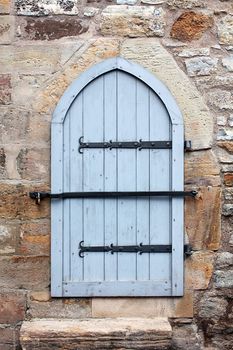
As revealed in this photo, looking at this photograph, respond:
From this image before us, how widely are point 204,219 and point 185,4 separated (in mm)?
1331

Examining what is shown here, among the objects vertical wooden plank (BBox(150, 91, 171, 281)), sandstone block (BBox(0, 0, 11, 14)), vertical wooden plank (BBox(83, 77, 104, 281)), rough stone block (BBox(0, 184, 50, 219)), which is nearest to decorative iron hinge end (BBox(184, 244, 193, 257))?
vertical wooden plank (BBox(150, 91, 171, 281))

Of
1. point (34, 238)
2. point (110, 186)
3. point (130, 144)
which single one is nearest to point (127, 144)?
point (130, 144)

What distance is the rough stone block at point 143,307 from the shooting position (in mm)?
3490

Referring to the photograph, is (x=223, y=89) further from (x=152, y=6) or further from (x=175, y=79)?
(x=152, y=6)

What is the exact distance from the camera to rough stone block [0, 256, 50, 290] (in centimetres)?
349

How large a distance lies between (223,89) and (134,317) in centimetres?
150

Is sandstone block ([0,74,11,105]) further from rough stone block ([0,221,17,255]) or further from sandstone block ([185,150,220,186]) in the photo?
sandstone block ([185,150,220,186])

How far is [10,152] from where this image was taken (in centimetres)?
350

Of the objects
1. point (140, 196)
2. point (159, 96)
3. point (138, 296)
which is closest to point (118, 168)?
point (140, 196)

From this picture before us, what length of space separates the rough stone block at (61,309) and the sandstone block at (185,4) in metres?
1.89

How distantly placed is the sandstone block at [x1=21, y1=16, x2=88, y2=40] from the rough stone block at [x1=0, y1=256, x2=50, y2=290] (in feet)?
4.47

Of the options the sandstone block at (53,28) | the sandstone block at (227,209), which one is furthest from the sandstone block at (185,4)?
the sandstone block at (227,209)

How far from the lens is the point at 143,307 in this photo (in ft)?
11.5

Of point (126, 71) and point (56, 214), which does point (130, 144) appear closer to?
point (126, 71)
